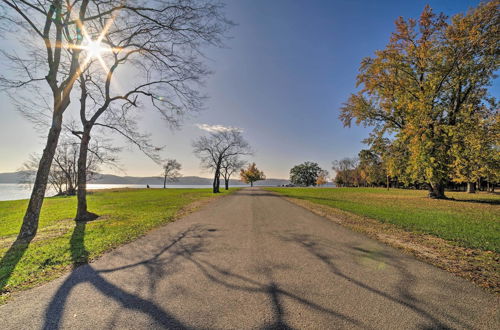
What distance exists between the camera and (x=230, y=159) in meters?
43.5

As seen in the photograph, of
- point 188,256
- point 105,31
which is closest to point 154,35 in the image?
point 105,31

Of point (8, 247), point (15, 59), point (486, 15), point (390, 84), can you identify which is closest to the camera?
point (8, 247)

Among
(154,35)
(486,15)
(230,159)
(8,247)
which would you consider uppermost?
(486,15)

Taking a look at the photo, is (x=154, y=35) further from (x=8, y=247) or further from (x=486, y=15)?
(x=486, y=15)

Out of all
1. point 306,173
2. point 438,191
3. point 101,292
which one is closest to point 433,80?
point 438,191

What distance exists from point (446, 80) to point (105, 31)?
2930 centimetres

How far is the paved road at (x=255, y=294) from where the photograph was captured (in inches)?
96.0

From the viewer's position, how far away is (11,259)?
4652 mm

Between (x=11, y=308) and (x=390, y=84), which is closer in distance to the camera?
(x=11, y=308)

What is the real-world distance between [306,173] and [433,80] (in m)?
103

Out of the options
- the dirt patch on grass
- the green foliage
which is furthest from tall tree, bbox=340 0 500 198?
the green foliage

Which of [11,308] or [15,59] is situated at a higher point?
[15,59]

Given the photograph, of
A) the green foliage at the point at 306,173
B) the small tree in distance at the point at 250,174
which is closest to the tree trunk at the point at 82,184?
the small tree in distance at the point at 250,174

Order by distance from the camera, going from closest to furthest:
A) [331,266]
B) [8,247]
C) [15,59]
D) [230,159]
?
[331,266]
[8,247]
[15,59]
[230,159]
